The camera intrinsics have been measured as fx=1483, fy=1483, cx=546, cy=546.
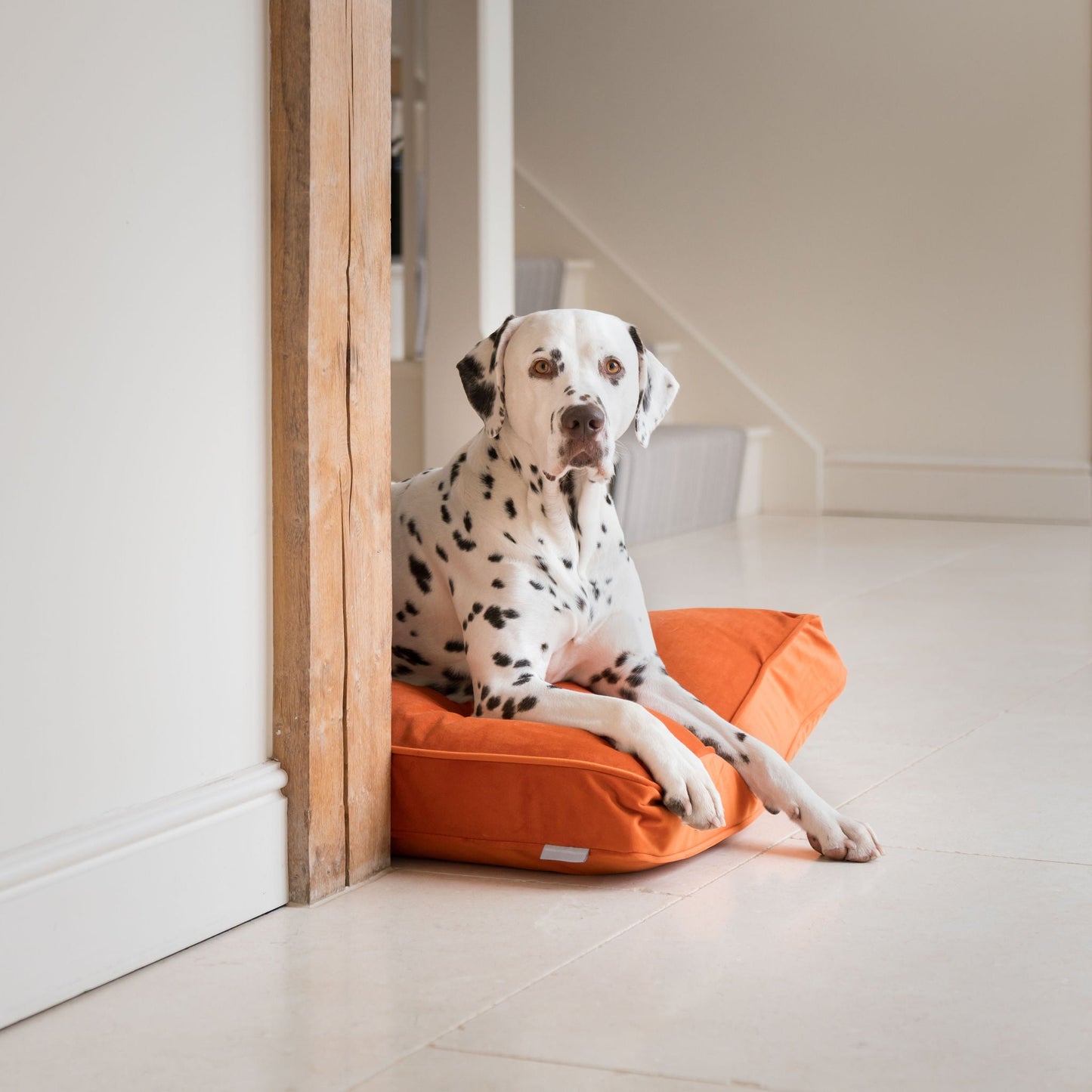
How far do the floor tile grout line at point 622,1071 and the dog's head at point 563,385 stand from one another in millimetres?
1013

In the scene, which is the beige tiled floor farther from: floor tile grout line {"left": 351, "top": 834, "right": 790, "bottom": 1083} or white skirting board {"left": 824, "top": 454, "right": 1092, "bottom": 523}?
white skirting board {"left": 824, "top": 454, "right": 1092, "bottom": 523}

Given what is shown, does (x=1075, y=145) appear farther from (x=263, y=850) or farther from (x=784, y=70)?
(x=263, y=850)

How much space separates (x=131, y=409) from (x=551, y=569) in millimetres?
838

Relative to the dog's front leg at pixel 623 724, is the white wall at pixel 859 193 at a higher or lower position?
higher

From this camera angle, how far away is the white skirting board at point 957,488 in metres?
6.08

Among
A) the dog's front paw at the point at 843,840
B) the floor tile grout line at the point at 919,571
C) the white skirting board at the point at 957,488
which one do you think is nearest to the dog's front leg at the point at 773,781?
the dog's front paw at the point at 843,840

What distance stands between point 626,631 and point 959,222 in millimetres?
4219

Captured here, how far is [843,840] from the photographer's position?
219cm

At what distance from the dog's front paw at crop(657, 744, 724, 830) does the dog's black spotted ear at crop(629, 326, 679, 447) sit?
23.8 inches

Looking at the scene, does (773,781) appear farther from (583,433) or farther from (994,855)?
(583,433)

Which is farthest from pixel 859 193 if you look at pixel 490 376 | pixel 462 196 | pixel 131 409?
pixel 131 409

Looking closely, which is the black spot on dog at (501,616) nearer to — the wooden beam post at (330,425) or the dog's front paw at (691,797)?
the wooden beam post at (330,425)

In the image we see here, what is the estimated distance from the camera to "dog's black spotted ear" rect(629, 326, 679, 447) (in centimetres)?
248

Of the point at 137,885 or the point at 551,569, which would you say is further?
the point at 551,569
